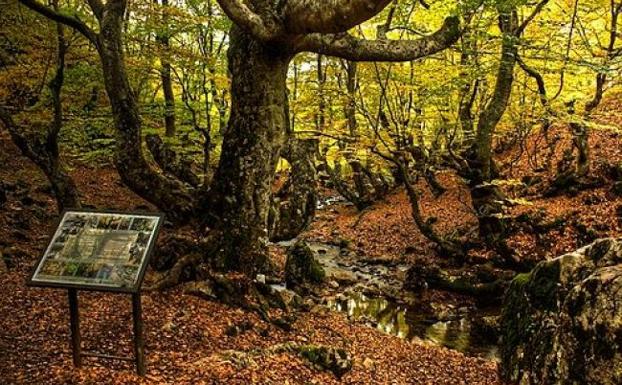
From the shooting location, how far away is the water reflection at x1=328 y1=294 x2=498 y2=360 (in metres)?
9.09

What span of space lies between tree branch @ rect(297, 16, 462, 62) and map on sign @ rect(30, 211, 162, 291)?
388cm

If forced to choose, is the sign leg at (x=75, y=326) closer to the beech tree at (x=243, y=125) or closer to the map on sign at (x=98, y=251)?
the map on sign at (x=98, y=251)

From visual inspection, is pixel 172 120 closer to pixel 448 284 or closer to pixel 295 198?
pixel 295 198

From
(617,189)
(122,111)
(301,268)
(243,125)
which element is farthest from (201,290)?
(617,189)

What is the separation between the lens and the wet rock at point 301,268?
1145 cm

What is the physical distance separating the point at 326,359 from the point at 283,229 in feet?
13.1

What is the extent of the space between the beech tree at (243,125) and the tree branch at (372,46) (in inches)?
0.6

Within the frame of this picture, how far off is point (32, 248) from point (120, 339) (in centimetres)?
525

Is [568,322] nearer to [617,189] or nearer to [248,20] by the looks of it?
[248,20]

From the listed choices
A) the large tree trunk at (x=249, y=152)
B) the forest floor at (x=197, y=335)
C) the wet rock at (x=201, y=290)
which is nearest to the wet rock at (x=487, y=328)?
the forest floor at (x=197, y=335)

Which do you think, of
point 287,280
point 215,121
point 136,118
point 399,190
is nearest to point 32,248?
point 136,118

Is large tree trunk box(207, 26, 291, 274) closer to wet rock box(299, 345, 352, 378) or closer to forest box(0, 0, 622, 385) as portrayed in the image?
forest box(0, 0, 622, 385)

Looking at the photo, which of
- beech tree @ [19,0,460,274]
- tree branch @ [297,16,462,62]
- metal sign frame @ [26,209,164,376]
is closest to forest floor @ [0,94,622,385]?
metal sign frame @ [26,209,164,376]

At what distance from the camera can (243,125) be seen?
7379 millimetres
